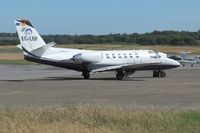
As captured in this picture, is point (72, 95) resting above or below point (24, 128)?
below

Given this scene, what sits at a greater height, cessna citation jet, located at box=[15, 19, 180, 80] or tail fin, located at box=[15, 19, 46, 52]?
tail fin, located at box=[15, 19, 46, 52]

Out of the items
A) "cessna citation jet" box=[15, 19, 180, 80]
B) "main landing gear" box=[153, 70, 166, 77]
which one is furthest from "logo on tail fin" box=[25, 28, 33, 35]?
"main landing gear" box=[153, 70, 166, 77]

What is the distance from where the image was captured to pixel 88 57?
40.8 meters

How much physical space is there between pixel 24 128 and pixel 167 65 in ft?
109

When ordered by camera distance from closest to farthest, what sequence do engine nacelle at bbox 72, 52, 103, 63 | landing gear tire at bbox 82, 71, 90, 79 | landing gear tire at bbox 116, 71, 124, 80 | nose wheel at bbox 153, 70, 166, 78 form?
1. landing gear tire at bbox 116, 71, 124, 80
2. engine nacelle at bbox 72, 52, 103, 63
3. landing gear tire at bbox 82, 71, 90, 79
4. nose wheel at bbox 153, 70, 166, 78

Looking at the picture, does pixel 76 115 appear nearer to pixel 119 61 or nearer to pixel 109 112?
pixel 109 112

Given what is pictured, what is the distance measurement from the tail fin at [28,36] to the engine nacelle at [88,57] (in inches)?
104

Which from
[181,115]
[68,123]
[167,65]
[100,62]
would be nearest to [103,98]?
[181,115]

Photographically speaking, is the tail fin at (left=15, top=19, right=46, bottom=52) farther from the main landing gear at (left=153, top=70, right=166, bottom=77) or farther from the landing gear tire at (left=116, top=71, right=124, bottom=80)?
the main landing gear at (left=153, top=70, right=166, bottom=77)

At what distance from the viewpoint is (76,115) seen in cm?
1255

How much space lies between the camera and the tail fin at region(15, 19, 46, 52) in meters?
40.5

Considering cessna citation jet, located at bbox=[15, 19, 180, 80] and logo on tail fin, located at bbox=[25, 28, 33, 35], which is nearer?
cessna citation jet, located at bbox=[15, 19, 180, 80]

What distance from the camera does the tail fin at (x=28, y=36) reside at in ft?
133

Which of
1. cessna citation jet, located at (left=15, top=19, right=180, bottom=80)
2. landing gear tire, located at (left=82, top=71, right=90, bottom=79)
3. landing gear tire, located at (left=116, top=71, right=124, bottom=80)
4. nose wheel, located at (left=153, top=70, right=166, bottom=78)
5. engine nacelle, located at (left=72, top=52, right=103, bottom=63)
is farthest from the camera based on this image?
nose wheel, located at (left=153, top=70, right=166, bottom=78)
